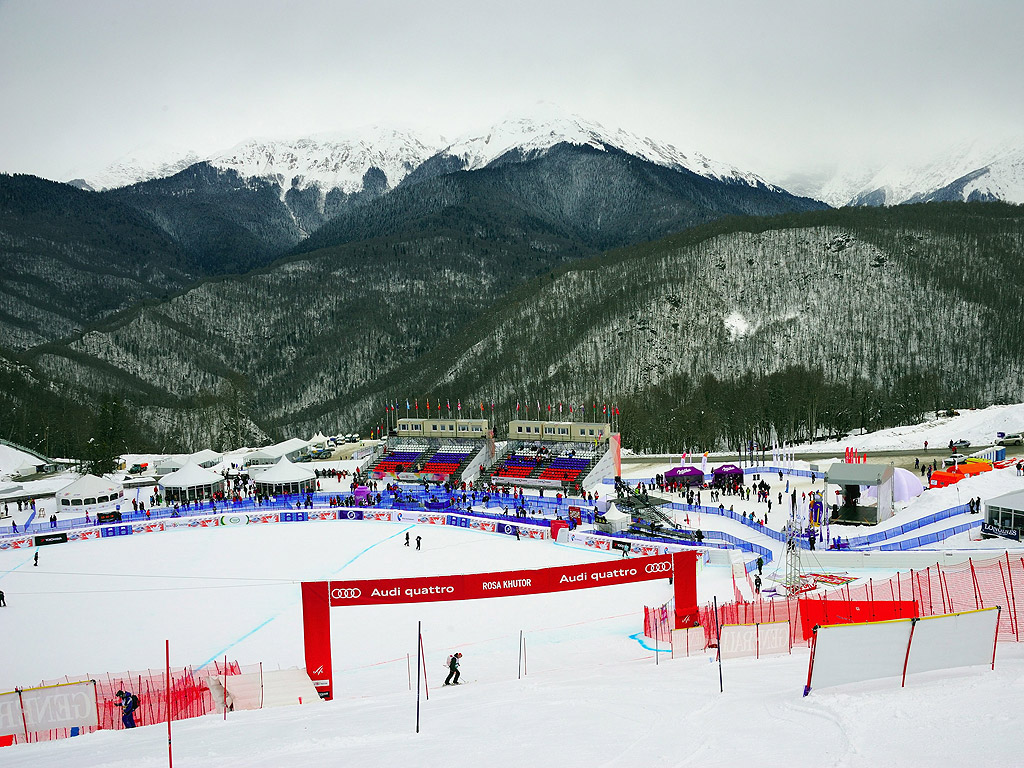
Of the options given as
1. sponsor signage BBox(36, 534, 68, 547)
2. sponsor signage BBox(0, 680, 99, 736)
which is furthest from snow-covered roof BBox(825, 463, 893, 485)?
sponsor signage BBox(36, 534, 68, 547)

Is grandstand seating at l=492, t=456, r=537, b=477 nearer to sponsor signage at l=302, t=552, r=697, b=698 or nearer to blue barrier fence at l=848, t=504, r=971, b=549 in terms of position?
blue barrier fence at l=848, t=504, r=971, b=549

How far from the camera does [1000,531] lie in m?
28.4

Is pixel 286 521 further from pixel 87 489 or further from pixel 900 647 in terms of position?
pixel 900 647

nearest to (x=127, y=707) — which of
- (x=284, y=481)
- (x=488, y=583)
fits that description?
(x=488, y=583)

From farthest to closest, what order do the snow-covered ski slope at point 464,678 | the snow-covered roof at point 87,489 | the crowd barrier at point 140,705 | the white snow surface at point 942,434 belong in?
the white snow surface at point 942,434 → the snow-covered roof at point 87,489 → the crowd barrier at point 140,705 → the snow-covered ski slope at point 464,678

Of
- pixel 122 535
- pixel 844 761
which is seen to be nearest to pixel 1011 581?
pixel 844 761

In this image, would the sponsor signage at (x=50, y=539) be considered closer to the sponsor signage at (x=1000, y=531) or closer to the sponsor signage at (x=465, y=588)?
the sponsor signage at (x=465, y=588)

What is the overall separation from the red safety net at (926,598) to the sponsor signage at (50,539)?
36.0m

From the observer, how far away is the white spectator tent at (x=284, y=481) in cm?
5397

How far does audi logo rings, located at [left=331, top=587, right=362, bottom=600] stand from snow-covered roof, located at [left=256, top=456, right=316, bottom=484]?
1433 inches

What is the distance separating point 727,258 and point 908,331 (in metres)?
43.3

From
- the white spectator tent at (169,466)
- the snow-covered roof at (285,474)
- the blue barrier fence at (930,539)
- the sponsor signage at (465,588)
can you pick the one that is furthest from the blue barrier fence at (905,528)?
the white spectator tent at (169,466)

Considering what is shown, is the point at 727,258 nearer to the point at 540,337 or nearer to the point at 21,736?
the point at 540,337

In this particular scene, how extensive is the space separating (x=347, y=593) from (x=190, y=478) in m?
39.0
